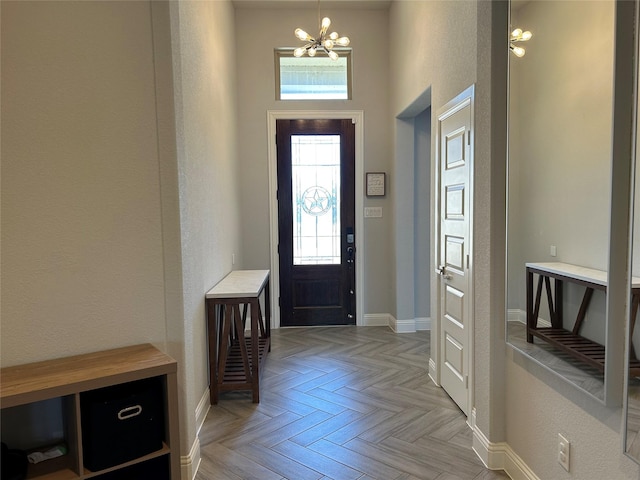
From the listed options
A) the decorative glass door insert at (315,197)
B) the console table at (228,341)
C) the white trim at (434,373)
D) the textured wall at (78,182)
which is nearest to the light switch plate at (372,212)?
the decorative glass door insert at (315,197)

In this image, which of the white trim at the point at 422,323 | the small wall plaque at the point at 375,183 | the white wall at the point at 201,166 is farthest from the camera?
the small wall plaque at the point at 375,183

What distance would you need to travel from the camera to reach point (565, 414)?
1834 mm

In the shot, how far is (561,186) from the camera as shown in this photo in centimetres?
182

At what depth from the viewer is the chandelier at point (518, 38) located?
6.54 feet

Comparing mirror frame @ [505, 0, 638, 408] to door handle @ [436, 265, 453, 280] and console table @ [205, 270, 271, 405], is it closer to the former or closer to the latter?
door handle @ [436, 265, 453, 280]

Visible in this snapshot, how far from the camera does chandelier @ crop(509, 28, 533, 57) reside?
6.54ft

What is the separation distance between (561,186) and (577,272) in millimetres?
375

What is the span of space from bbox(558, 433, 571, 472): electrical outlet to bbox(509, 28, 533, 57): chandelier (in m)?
1.75

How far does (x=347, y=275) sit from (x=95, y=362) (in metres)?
3.63

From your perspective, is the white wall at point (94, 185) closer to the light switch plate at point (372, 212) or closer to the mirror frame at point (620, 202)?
the mirror frame at point (620, 202)

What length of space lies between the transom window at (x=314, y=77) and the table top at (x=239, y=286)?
2.30 meters

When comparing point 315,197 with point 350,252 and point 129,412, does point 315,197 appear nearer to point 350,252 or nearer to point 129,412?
point 350,252

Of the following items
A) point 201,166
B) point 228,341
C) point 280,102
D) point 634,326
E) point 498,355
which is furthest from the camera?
point 280,102

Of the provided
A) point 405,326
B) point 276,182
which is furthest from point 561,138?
point 276,182
